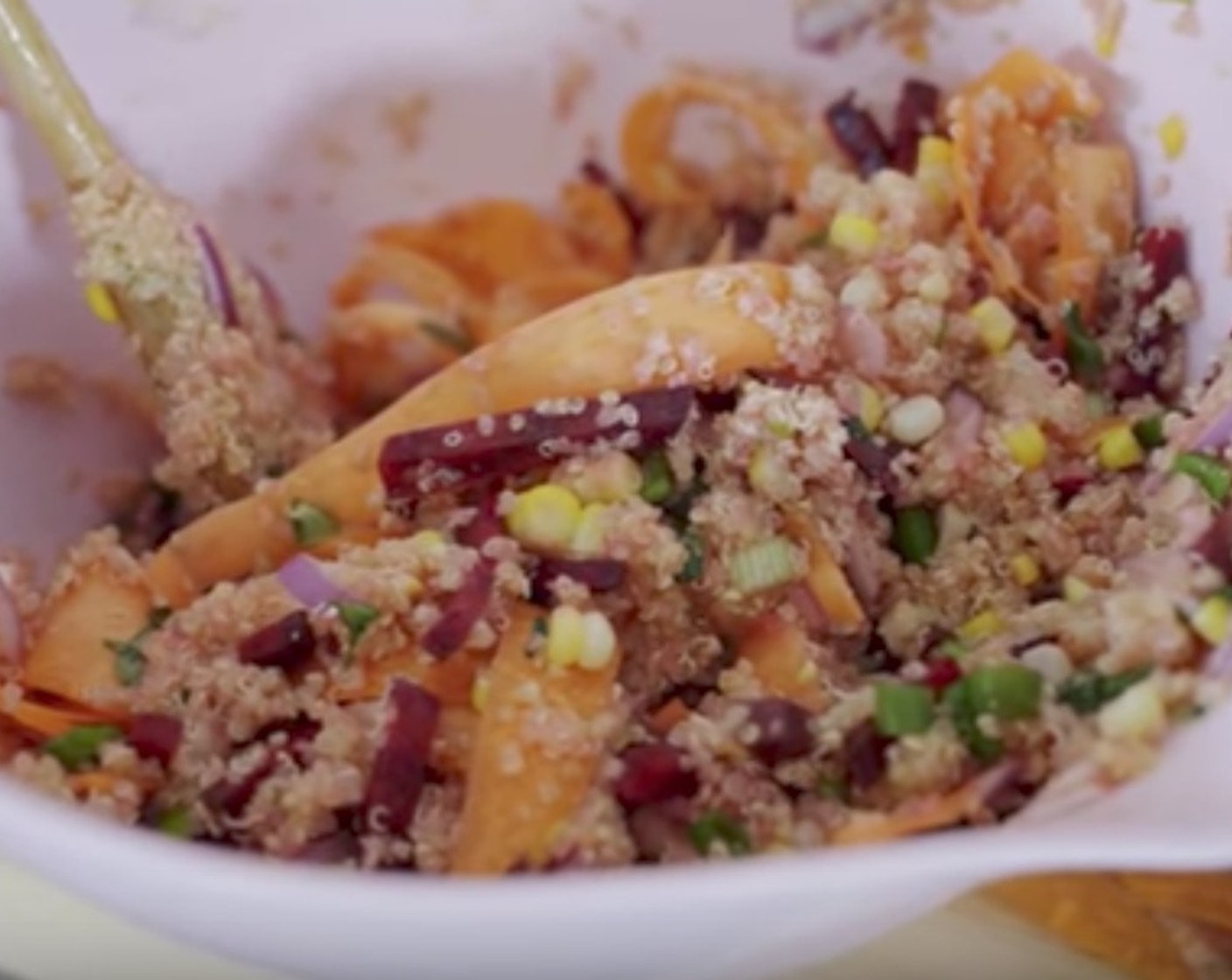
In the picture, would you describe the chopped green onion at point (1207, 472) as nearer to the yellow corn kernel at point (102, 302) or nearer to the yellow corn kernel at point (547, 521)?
the yellow corn kernel at point (547, 521)

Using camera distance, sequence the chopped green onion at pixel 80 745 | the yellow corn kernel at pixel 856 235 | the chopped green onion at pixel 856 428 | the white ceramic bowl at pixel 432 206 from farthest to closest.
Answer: the yellow corn kernel at pixel 856 235
the chopped green onion at pixel 856 428
the chopped green onion at pixel 80 745
the white ceramic bowl at pixel 432 206

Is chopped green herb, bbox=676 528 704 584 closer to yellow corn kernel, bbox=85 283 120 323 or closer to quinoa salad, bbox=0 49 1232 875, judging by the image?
quinoa salad, bbox=0 49 1232 875

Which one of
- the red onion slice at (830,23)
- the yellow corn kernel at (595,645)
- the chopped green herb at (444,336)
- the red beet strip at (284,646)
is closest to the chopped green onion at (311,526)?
the red beet strip at (284,646)

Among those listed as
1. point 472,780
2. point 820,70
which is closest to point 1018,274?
point 820,70

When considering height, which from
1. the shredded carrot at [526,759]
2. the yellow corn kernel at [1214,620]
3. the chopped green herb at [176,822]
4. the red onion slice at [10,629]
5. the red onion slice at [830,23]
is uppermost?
the red onion slice at [830,23]

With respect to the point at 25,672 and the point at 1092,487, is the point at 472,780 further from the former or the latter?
the point at 1092,487

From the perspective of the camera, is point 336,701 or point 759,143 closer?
point 336,701

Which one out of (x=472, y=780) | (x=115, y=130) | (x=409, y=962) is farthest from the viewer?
(x=115, y=130)
